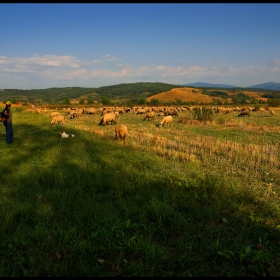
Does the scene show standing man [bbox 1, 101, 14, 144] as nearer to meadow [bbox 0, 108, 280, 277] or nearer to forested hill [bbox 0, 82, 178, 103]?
meadow [bbox 0, 108, 280, 277]

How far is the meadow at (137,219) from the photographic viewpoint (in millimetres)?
3061

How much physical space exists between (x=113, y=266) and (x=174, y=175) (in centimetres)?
409

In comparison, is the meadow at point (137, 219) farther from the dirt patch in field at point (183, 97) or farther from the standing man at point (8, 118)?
the dirt patch in field at point (183, 97)

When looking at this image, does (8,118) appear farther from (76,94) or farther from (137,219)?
(76,94)

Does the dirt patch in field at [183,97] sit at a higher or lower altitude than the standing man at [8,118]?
higher

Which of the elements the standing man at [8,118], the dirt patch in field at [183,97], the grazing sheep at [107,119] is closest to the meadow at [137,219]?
the standing man at [8,118]

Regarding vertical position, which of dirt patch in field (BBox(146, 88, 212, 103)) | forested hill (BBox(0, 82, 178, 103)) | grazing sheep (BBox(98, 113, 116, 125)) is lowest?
grazing sheep (BBox(98, 113, 116, 125))

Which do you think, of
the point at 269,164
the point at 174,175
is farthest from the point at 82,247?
the point at 269,164

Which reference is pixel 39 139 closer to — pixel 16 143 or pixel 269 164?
pixel 16 143

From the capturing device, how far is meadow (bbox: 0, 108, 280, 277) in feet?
10.0

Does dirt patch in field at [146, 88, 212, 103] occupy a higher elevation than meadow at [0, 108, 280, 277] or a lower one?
higher

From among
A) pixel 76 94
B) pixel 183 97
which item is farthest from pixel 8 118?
pixel 76 94

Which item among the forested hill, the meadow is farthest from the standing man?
the forested hill

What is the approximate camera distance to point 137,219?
423 cm
